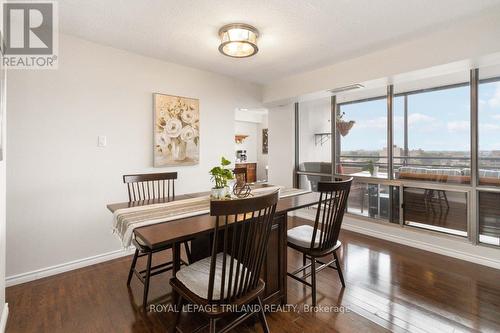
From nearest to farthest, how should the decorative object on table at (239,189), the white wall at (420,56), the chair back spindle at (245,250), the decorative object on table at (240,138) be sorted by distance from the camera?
the chair back spindle at (245,250), the decorative object on table at (239,189), the white wall at (420,56), the decorative object on table at (240,138)

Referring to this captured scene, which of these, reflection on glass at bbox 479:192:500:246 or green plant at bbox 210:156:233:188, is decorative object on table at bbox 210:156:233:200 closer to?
green plant at bbox 210:156:233:188

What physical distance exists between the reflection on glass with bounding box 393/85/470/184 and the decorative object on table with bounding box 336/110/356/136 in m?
0.64

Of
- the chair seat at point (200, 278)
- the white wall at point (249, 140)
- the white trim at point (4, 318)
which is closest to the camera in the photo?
the chair seat at point (200, 278)

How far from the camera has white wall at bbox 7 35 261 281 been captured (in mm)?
2340

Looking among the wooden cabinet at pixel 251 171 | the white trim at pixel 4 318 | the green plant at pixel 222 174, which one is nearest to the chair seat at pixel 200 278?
the green plant at pixel 222 174

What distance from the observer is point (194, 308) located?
1933mm

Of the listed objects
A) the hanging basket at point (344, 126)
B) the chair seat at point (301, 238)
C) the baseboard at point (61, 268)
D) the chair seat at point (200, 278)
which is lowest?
the baseboard at point (61, 268)

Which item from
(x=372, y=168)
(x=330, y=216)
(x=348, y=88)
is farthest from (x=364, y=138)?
(x=330, y=216)

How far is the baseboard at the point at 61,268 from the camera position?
7.59 feet

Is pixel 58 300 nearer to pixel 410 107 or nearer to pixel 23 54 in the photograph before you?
pixel 23 54

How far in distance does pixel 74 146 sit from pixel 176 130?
3.78 feet

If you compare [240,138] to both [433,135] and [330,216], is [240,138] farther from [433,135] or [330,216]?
[330,216]

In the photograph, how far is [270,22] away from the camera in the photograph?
2307mm

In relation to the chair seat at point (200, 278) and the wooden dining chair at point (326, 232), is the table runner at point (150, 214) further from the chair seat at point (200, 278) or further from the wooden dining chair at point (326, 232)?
the wooden dining chair at point (326, 232)
